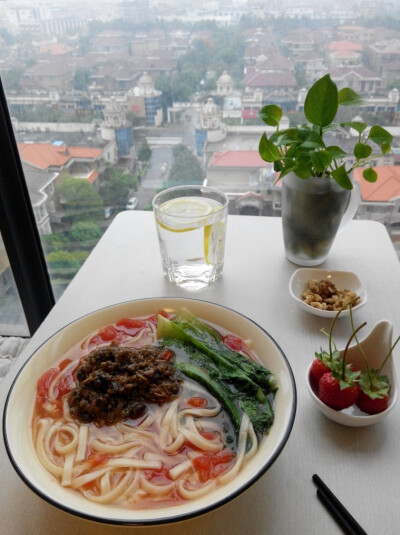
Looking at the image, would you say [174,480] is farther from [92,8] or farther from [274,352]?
[92,8]

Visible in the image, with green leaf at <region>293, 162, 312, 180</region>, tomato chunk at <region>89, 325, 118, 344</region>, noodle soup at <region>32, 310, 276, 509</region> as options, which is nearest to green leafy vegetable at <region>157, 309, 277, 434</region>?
noodle soup at <region>32, 310, 276, 509</region>

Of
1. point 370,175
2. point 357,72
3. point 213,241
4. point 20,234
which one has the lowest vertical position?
point 20,234

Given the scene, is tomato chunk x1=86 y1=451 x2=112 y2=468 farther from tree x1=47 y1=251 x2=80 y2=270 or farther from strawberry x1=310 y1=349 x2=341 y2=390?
tree x1=47 y1=251 x2=80 y2=270

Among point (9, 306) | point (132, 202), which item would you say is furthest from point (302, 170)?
point (9, 306)

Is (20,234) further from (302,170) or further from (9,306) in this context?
(302,170)

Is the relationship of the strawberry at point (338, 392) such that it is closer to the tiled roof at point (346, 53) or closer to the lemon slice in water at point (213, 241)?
the lemon slice in water at point (213, 241)

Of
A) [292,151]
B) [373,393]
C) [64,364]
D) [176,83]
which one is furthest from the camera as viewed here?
[176,83]
